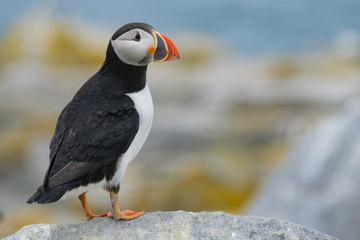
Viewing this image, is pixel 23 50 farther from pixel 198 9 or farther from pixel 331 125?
pixel 198 9

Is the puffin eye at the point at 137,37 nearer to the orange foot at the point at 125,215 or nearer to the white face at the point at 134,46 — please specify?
the white face at the point at 134,46

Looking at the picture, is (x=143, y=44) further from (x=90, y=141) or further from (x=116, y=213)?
(x=116, y=213)

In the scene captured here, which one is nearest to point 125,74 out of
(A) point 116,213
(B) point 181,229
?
(A) point 116,213

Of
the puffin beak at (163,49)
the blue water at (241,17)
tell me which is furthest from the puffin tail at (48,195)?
the blue water at (241,17)

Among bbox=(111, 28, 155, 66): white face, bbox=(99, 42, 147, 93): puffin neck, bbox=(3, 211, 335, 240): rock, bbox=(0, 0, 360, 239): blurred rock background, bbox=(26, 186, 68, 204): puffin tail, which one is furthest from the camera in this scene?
bbox=(0, 0, 360, 239): blurred rock background

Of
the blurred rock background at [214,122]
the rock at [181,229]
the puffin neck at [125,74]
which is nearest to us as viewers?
the rock at [181,229]

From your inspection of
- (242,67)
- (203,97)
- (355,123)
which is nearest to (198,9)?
(242,67)

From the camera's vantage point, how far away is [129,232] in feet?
17.0

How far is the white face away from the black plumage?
0.21 feet

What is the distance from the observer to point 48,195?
15.9ft

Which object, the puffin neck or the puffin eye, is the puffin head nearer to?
the puffin eye

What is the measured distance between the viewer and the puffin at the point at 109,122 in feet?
16.3

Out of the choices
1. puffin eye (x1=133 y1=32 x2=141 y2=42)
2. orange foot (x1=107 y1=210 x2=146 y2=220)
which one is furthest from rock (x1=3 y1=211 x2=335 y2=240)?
puffin eye (x1=133 y1=32 x2=141 y2=42)

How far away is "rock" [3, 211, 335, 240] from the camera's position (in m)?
5.13
